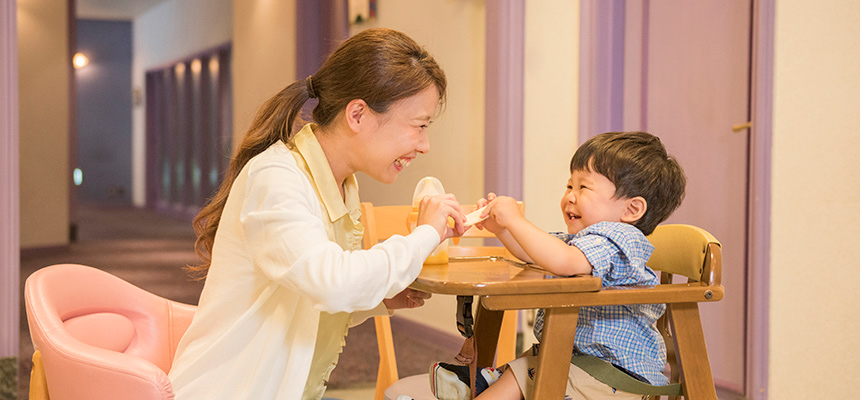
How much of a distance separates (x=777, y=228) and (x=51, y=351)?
6.82ft

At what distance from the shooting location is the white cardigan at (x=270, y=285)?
42.1 inches

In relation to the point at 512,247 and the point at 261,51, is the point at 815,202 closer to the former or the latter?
the point at 512,247

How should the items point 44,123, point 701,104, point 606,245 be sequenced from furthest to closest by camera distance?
point 44,123, point 701,104, point 606,245

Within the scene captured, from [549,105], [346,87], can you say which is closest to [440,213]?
[346,87]

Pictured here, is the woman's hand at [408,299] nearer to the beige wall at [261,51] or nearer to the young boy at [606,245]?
the young boy at [606,245]

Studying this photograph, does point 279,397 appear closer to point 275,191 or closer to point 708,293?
point 275,191

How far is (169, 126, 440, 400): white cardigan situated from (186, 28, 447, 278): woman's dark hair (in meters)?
0.08

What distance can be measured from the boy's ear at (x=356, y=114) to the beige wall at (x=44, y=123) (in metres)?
5.17

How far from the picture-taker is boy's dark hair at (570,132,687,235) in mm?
1455

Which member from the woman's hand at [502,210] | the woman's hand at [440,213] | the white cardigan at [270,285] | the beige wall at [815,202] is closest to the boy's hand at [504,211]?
the woman's hand at [502,210]

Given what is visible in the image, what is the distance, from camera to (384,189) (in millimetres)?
3867

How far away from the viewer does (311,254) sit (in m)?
1.05

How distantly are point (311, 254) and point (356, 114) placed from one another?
1.13 feet

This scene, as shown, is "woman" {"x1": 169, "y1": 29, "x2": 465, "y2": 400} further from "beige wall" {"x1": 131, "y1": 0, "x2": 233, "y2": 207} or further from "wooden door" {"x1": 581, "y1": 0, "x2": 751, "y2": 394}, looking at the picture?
"beige wall" {"x1": 131, "y1": 0, "x2": 233, "y2": 207}
